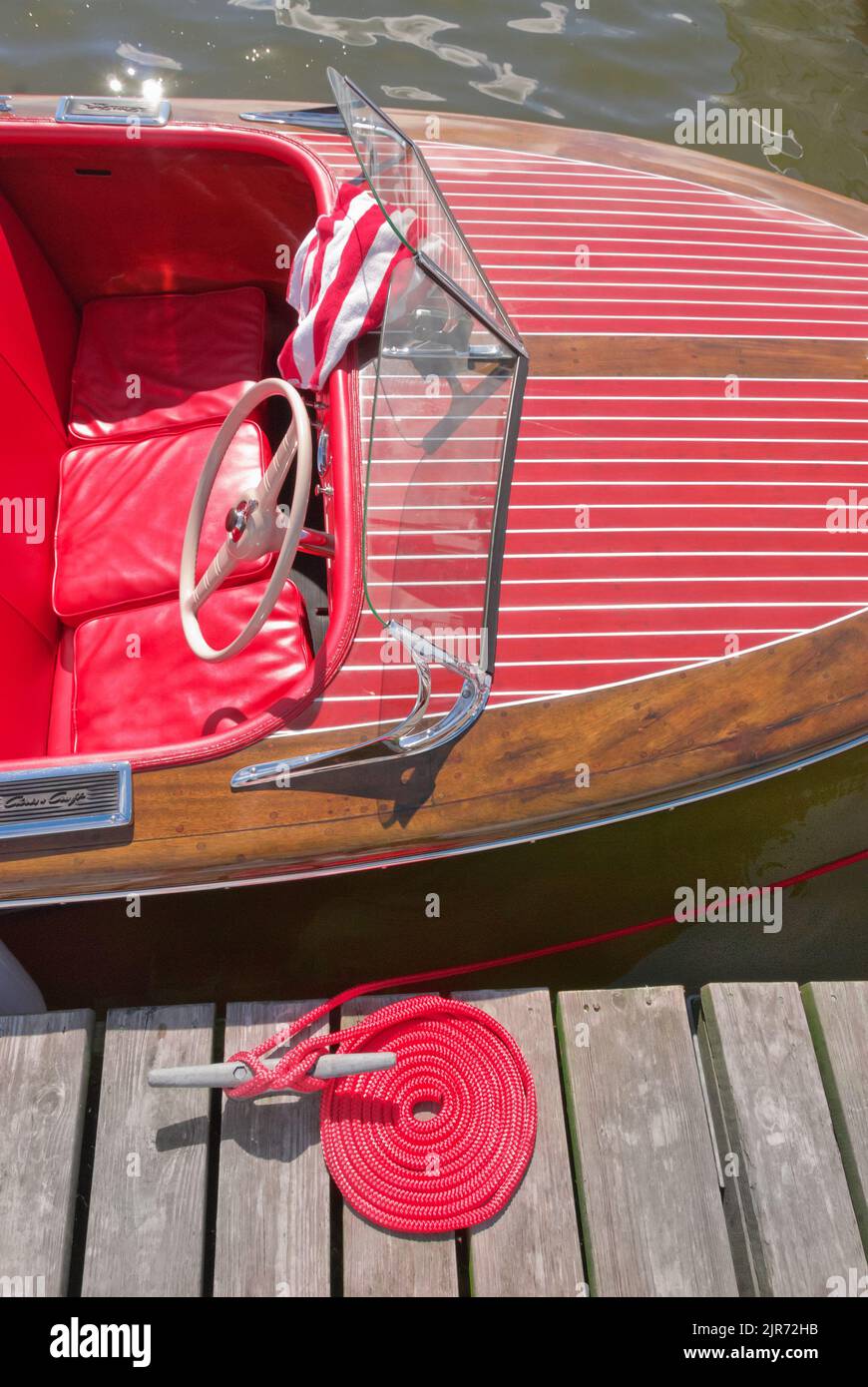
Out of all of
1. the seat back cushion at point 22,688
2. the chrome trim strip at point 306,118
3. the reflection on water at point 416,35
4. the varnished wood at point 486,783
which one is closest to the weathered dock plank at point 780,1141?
the varnished wood at point 486,783

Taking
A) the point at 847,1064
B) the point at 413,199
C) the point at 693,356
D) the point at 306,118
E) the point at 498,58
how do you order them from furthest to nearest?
the point at 498,58
the point at 306,118
the point at 693,356
the point at 413,199
the point at 847,1064

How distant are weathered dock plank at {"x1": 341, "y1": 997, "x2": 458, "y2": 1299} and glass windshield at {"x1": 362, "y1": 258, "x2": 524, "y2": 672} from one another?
39.1 inches

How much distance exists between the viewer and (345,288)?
6.83ft

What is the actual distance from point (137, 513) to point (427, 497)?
3.03 feet

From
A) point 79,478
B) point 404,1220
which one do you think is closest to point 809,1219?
point 404,1220

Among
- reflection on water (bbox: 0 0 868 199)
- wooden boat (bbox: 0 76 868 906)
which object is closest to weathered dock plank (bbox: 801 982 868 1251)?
wooden boat (bbox: 0 76 868 906)

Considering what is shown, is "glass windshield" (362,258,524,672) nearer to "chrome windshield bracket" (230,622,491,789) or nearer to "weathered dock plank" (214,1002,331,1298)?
"chrome windshield bracket" (230,622,491,789)

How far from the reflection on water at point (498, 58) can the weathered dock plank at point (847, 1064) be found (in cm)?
326

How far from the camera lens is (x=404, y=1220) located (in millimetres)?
1588

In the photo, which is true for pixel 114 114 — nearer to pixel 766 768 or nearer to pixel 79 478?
pixel 79 478

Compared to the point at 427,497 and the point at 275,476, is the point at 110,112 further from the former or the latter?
the point at 427,497

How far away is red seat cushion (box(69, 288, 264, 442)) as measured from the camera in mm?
2492

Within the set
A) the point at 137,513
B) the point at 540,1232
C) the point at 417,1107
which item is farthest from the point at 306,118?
the point at 540,1232

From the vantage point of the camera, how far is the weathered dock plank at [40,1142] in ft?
5.21
